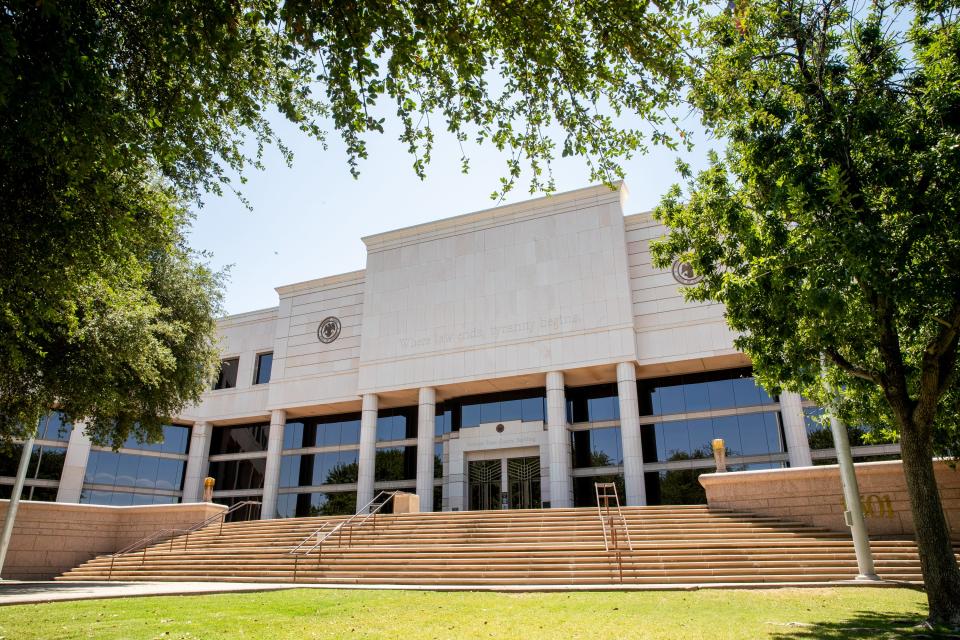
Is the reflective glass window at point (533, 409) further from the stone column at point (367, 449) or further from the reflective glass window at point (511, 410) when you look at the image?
the stone column at point (367, 449)

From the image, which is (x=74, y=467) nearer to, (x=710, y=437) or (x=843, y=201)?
(x=710, y=437)

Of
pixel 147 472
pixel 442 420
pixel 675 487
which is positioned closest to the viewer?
pixel 675 487

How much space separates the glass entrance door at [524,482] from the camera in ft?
106

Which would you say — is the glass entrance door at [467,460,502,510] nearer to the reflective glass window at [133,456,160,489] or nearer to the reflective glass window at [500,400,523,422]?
the reflective glass window at [500,400,523,422]

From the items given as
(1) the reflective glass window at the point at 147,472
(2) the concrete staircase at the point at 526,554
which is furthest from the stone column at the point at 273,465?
(2) the concrete staircase at the point at 526,554

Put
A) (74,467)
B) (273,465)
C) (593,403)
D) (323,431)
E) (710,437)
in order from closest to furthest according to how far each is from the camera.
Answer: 1. (710,437)
2. (593,403)
3. (74,467)
4. (273,465)
5. (323,431)

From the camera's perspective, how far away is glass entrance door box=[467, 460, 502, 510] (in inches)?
1307

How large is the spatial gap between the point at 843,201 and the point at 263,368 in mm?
39306

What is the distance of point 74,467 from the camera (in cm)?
3569

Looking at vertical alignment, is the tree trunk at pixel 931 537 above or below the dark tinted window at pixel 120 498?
below

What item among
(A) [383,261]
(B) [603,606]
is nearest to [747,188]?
(B) [603,606]

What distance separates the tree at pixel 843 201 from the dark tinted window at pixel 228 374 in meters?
37.7

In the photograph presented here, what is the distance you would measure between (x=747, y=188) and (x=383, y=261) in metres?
29.6

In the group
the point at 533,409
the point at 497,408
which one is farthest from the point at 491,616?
the point at 497,408
